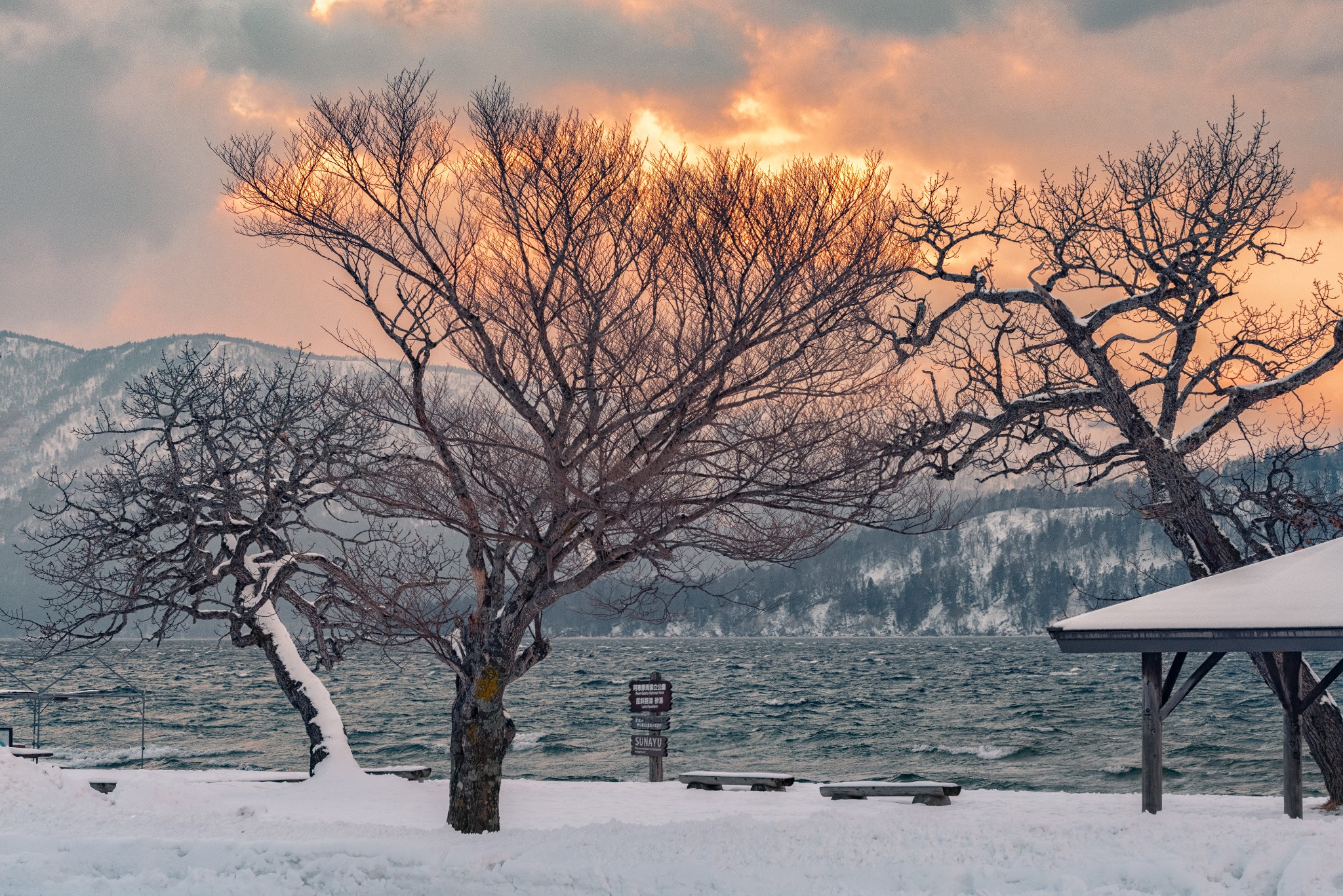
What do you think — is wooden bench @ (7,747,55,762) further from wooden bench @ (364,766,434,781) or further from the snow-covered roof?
the snow-covered roof

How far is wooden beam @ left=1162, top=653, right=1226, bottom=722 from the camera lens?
1259 centimetres

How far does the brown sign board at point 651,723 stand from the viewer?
2081cm

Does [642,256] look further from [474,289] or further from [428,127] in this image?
[428,127]

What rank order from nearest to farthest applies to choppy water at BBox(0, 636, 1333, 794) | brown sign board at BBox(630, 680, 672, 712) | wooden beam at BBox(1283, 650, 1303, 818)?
wooden beam at BBox(1283, 650, 1303, 818), brown sign board at BBox(630, 680, 672, 712), choppy water at BBox(0, 636, 1333, 794)

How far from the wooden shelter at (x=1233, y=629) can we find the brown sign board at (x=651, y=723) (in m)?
9.38

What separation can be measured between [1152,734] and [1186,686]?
27.2 inches

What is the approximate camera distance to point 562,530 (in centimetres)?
1216

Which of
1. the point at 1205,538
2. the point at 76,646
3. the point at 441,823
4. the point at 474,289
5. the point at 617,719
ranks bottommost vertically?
the point at 617,719

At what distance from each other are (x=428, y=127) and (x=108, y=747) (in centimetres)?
4506

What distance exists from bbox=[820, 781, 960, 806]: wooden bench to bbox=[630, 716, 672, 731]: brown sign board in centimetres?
500

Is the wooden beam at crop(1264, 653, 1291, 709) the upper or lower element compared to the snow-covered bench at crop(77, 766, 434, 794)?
upper

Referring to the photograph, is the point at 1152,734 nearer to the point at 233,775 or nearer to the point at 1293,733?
the point at 1293,733

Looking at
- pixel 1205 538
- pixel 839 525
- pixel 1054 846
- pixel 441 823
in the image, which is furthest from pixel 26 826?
pixel 1205 538

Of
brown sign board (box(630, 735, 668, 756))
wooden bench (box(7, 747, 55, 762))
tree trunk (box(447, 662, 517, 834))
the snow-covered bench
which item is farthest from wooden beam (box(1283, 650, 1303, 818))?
wooden bench (box(7, 747, 55, 762))
